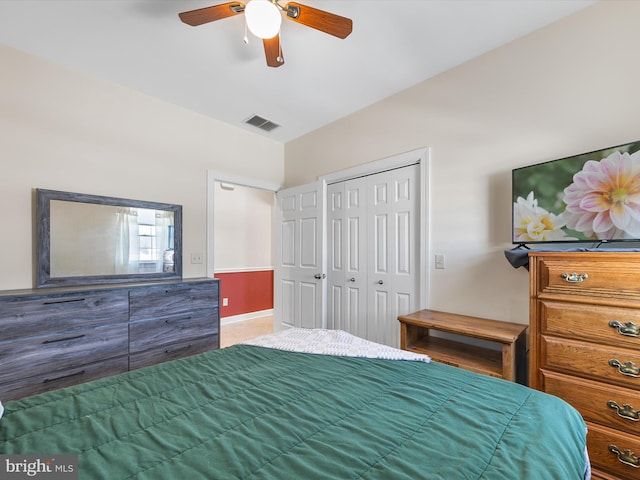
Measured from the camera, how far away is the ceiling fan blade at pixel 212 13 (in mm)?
1495

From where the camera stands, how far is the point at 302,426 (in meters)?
0.86

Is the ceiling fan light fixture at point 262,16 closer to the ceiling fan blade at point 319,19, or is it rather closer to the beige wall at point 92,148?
the ceiling fan blade at point 319,19

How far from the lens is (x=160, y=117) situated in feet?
9.30

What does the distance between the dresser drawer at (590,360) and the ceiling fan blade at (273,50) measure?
7.42ft

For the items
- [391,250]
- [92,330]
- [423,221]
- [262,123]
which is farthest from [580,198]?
[92,330]

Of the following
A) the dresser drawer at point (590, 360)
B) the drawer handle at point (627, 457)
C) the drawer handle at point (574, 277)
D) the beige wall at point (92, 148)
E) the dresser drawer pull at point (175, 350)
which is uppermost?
the beige wall at point (92, 148)

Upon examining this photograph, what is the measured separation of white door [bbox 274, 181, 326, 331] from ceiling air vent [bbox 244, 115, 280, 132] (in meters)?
0.78

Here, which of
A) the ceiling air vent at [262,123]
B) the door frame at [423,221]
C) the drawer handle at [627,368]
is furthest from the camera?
the ceiling air vent at [262,123]

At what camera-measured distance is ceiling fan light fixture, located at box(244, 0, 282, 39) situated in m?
1.44

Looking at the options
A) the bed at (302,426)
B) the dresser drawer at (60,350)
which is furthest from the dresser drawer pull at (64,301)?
the bed at (302,426)

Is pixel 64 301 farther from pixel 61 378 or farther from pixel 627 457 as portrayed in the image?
pixel 627 457

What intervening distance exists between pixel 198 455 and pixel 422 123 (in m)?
2.70

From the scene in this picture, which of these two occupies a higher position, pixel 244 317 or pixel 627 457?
pixel 627 457

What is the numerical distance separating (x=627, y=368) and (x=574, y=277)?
43 cm
